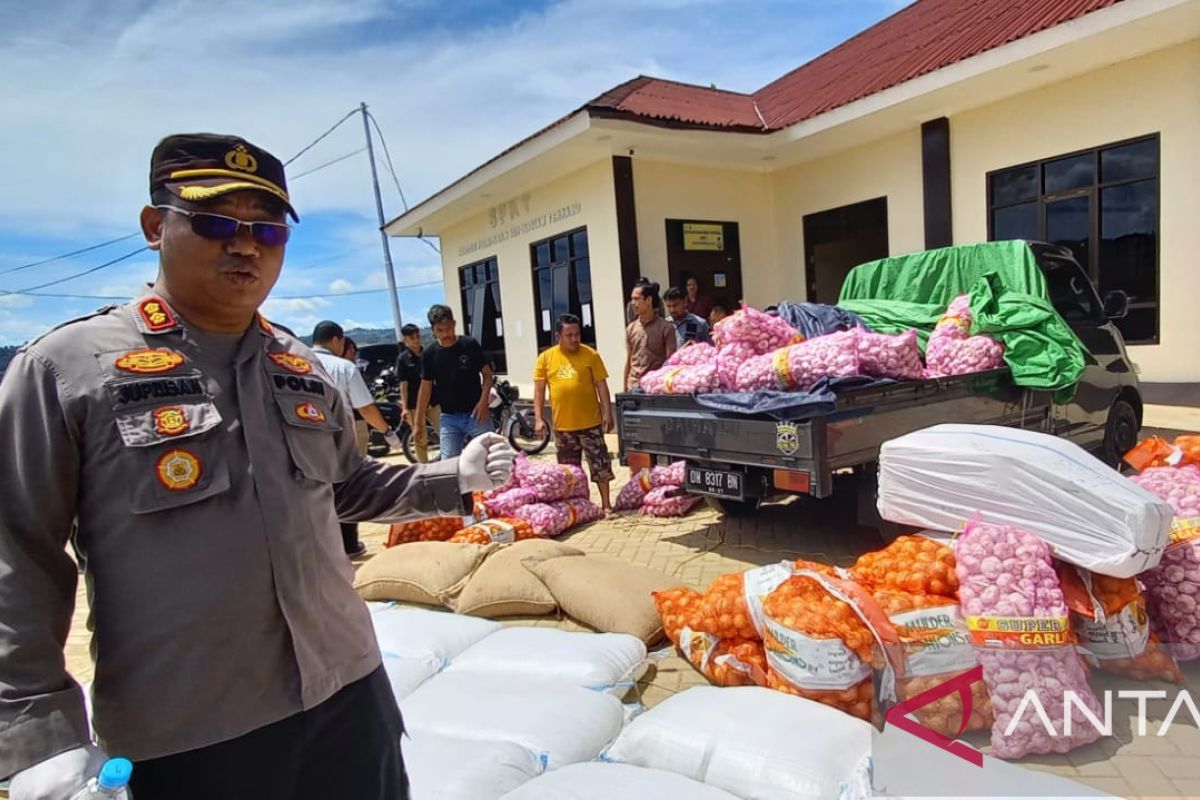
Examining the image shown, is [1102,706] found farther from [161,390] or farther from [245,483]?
[161,390]

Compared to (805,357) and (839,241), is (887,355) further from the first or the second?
(839,241)

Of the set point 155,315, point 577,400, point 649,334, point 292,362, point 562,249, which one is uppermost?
point 562,249

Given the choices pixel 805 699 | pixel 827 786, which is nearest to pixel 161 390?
pixel 827 786

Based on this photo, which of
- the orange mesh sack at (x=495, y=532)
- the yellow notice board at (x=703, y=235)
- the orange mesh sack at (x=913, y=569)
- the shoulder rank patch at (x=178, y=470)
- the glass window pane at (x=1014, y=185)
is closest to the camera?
the shoulder rank patch at (x=178, y=470)

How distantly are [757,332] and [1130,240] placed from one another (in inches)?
245

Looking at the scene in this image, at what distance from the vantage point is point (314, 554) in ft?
4.56

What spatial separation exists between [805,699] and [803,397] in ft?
6.45

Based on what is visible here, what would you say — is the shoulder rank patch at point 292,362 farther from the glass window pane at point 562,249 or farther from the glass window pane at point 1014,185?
the glass window pane at point 562,249

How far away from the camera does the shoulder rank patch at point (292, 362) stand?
1.46 meters

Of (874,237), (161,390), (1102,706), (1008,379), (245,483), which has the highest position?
(874,237)

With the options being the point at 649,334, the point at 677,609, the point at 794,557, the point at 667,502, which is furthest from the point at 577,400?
the point at 677,609

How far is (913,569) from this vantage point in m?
2.73

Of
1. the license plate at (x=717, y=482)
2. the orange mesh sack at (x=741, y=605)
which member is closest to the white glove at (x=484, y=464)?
the orange mesh sack at (x=741, y=605)

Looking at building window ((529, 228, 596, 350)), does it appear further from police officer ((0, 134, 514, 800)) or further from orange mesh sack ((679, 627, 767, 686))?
police officer ((0, 134, 514, 800))
